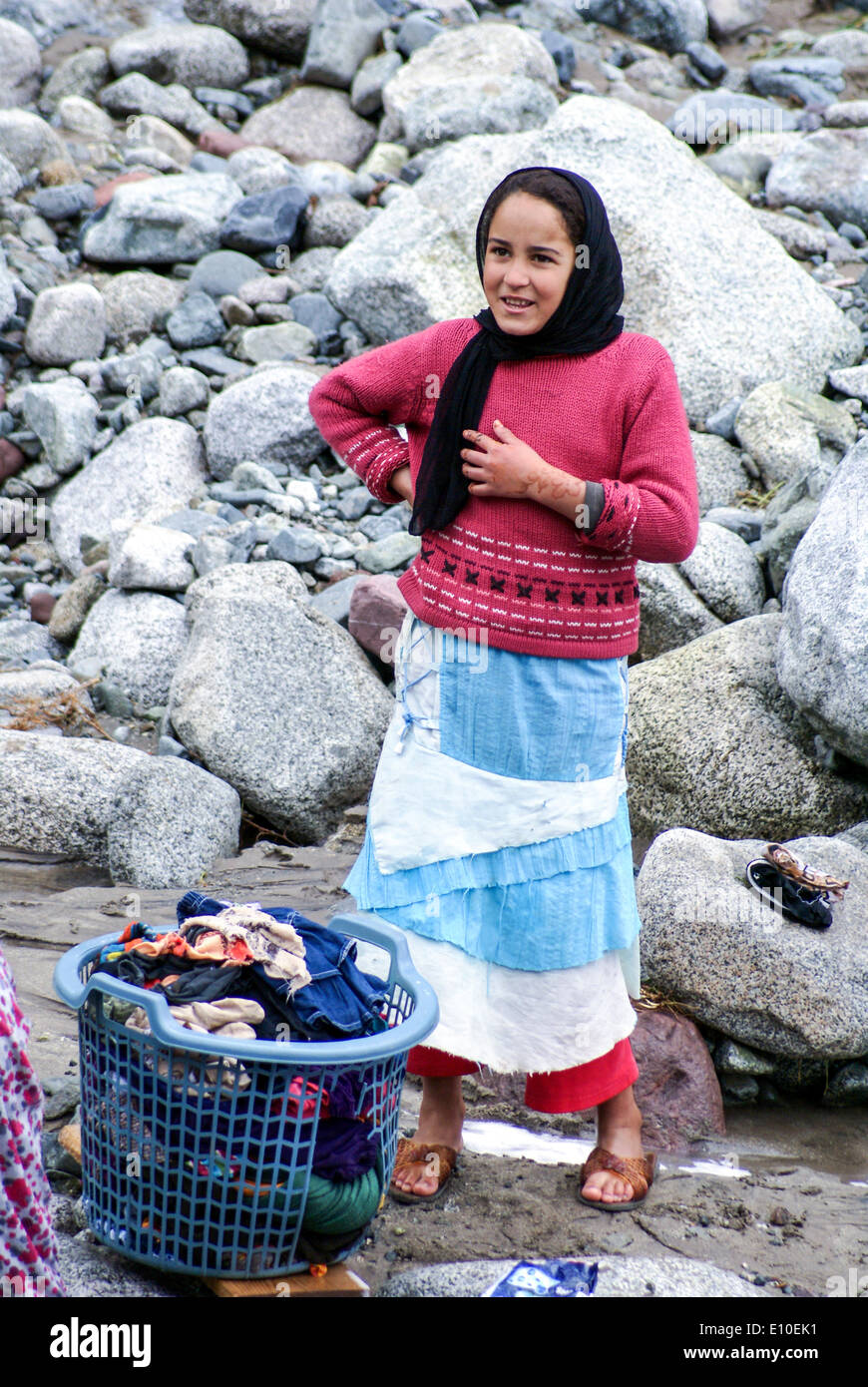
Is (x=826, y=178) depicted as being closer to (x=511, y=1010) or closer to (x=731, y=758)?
(x=731, y=758)

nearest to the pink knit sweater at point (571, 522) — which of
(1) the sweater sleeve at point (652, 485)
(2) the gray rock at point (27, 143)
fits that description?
(1) the sweater sleeve at point (652, 485)

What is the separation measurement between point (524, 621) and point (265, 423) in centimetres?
505

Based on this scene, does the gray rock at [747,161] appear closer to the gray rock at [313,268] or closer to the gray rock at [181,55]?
the gray rock at [313,268]

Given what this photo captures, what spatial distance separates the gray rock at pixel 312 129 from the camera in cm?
1073

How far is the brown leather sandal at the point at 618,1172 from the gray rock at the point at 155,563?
163 inches

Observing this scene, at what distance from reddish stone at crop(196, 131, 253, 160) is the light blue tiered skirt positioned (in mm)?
8926

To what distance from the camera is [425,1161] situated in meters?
3.10

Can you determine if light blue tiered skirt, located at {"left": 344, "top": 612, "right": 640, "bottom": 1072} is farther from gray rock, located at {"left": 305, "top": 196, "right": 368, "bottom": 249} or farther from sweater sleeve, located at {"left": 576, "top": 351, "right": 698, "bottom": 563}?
gray rock, located at {"left": 305, "top": 196, "right": 368, "bottom": 249}

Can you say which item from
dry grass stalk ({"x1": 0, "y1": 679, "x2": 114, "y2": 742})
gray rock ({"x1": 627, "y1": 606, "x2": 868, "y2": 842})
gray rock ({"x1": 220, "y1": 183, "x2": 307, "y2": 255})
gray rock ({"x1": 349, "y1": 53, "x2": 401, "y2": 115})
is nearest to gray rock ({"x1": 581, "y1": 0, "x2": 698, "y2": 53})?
gray rock ({"x1": 349, "y1": 53, "x2": 401, "y2": 115})

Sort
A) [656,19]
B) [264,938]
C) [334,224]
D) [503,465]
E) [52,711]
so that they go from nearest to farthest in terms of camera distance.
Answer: [264,938]
[503,465]
[52,711]
[334,224]
[656,19]

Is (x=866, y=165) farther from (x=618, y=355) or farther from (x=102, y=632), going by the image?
(x=618, y=355)

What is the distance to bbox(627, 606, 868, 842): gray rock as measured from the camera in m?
4.86

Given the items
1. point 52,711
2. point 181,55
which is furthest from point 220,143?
point 52,711

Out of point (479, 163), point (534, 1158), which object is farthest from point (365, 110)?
point (534, 1158)
